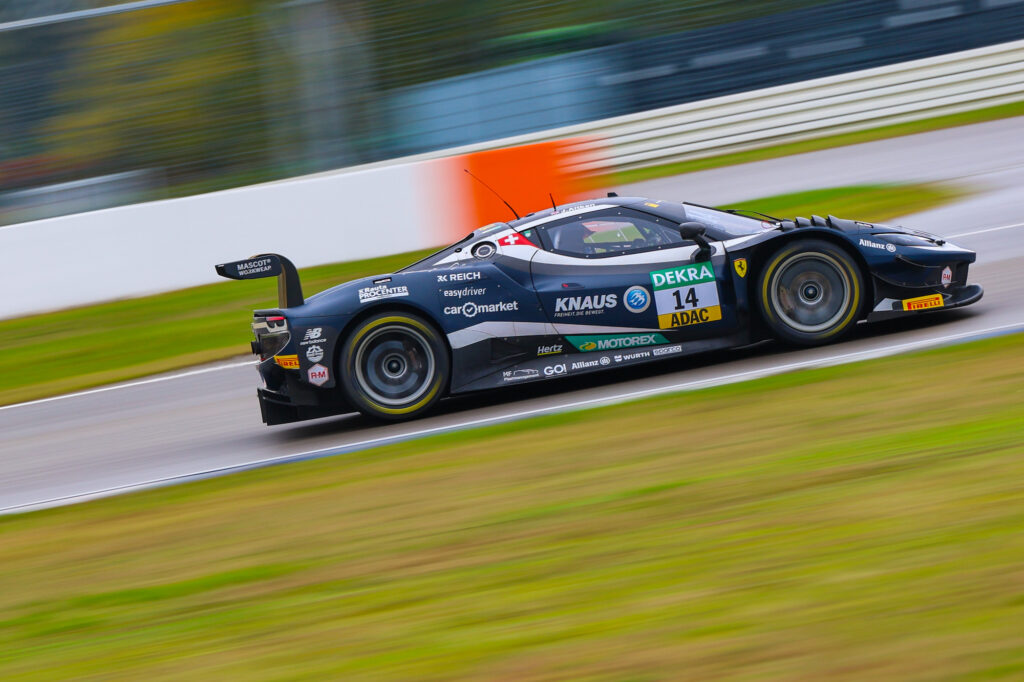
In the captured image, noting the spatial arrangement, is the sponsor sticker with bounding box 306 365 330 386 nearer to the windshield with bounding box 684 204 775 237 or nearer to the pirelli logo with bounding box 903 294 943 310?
the windshield with bounding box 684 204 775 237

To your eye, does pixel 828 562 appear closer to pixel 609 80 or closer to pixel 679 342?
pixel 679 342

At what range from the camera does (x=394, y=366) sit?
26.3ft

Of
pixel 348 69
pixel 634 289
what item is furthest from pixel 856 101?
pixel 634 289

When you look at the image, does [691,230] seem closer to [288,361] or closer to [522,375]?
[522,375]

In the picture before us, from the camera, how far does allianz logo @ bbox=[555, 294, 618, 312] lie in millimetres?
7758

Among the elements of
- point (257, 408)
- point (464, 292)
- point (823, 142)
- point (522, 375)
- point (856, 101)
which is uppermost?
point (856, 101)

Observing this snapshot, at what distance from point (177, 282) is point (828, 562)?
10989mm

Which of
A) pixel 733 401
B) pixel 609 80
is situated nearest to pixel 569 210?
pixel 733 401

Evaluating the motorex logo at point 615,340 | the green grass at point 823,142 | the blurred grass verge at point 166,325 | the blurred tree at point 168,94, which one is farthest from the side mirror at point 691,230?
the blurred tree at point 168,94

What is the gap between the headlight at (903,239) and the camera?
7.80 metres

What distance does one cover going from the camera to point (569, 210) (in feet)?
26.5

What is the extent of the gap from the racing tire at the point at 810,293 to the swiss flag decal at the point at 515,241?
5.24ft

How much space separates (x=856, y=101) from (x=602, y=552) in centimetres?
1348

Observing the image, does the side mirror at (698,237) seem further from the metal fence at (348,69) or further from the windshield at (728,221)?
the metal fence at (348,69)
